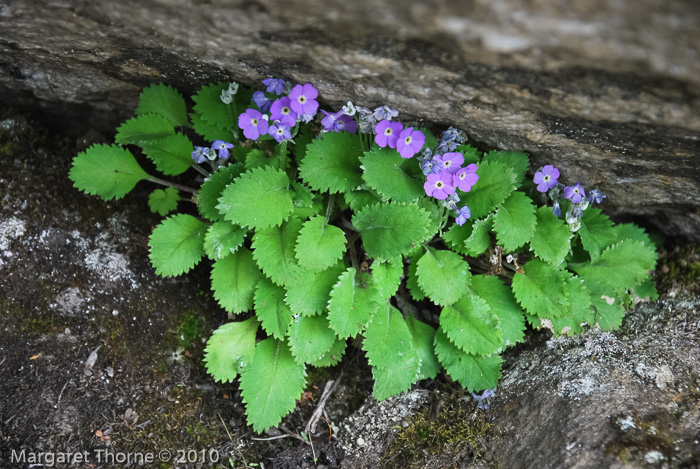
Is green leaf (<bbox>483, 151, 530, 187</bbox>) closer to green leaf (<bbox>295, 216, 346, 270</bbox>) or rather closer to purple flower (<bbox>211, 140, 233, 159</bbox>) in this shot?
green leaf (<bbox>295, 216, 346, 270</bbox>)

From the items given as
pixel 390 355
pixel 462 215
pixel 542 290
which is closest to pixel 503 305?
pixel 542 290

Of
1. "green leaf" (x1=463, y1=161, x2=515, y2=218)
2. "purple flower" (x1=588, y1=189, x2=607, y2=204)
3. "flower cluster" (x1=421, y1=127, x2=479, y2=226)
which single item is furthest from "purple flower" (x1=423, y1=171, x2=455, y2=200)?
"purple flower" (x1=588, y1=189, x2=607, y2=204)

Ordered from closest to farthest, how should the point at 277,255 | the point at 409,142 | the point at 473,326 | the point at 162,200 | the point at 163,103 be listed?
the point at 409,142 → the point at 277,255 → the point at 473,326 → the point at 163,103 → the point at 162,200

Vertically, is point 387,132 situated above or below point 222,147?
above

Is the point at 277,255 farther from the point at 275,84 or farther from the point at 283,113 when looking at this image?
the point at 275,84

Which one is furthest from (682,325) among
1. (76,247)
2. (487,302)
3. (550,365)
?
(76,247)
